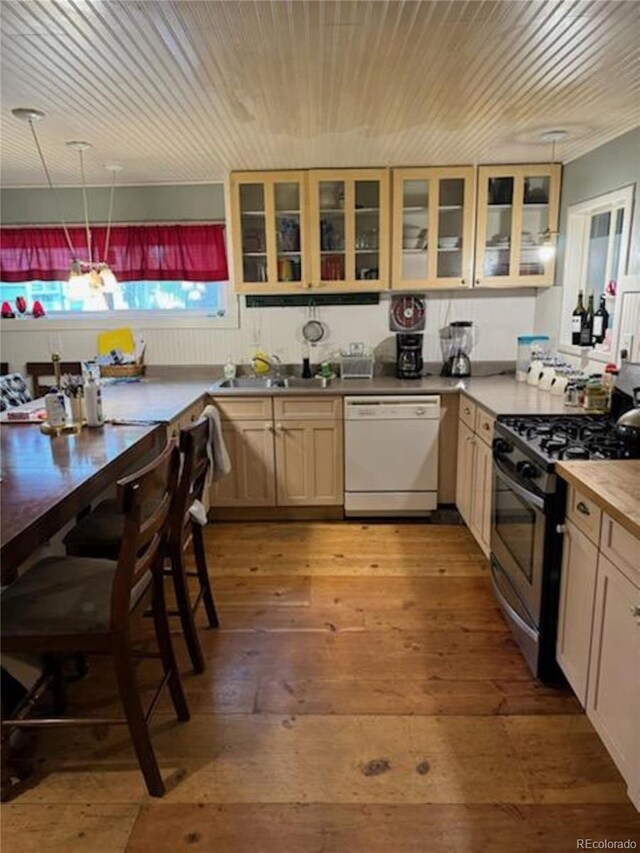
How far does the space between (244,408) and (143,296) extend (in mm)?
1338

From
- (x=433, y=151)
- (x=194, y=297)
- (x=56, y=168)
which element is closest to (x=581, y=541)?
(x=433, y=151)

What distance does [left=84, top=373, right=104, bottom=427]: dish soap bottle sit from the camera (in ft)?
8.36

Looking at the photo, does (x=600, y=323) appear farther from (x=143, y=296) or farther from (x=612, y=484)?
(x=143, y=296)

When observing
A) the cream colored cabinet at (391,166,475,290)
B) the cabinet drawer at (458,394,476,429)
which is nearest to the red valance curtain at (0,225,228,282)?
the cream colored cabinet at (391,166,475,290)

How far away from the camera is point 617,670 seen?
158cm

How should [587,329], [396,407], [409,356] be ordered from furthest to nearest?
[409,356] → [396,407] → [587,329]

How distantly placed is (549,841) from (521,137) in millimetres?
3097

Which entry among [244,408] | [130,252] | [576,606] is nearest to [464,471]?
[244,408]

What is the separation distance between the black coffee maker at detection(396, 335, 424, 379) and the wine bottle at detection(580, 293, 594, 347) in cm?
106

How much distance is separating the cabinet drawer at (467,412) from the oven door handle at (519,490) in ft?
2.04

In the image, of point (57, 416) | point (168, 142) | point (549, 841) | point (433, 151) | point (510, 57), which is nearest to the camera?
point (549, 841)

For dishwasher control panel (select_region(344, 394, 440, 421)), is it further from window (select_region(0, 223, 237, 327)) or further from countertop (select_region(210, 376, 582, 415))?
window (select_region(0, 223, 237, 327))

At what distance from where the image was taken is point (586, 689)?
179cm

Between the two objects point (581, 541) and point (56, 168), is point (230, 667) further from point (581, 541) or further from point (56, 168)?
point (56, 168)
